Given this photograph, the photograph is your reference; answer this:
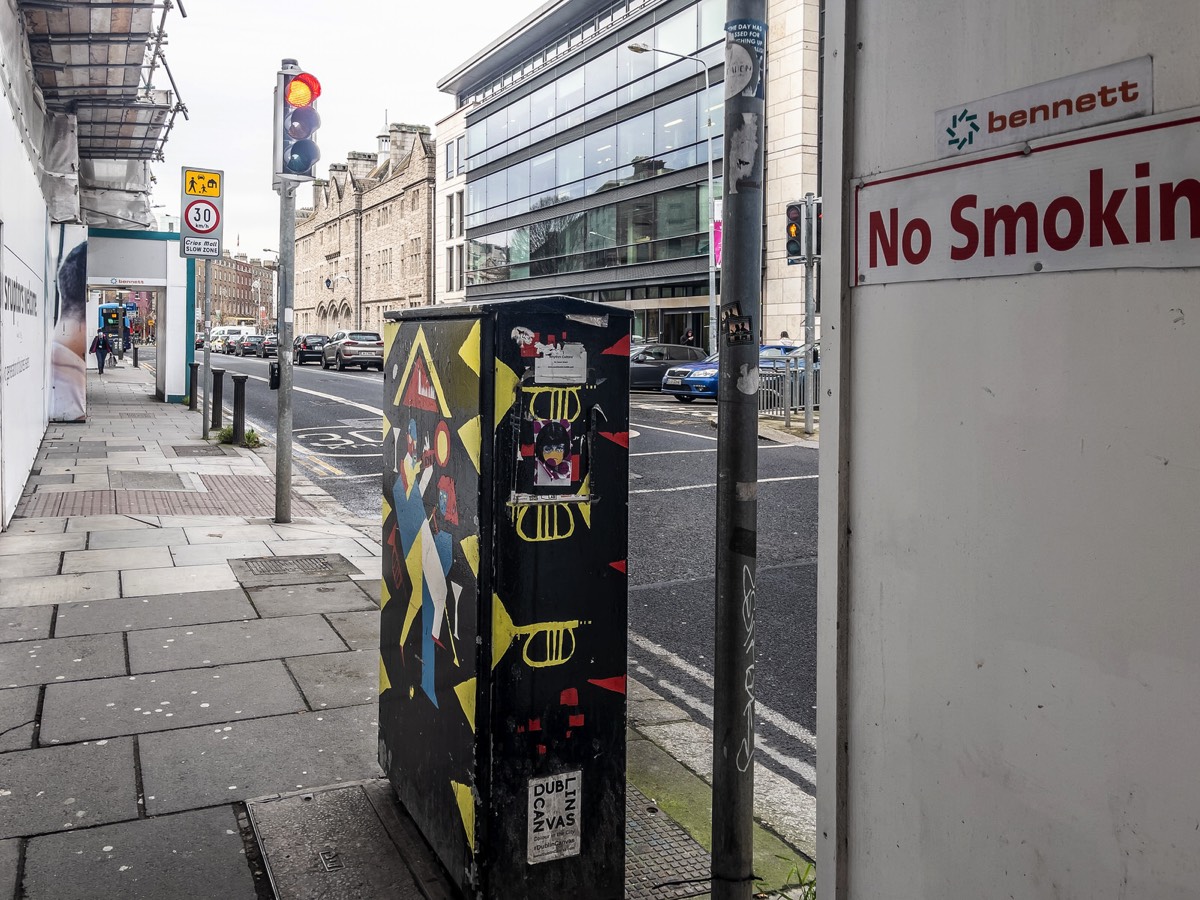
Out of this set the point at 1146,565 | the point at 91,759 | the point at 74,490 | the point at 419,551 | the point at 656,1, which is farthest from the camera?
the point at 656,1

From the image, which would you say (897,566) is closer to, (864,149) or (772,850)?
(864,149)

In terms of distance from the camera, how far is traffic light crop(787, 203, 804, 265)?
15945mm

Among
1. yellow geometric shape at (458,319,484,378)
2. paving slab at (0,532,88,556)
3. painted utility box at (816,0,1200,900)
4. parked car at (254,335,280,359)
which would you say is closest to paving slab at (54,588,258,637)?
paving slab at (0,532,88,556)

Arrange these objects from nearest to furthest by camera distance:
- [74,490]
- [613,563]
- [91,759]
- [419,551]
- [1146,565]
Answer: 1. [1146,565]
2. [613,563]
3. [419,551]
4. [91,759]
5. [74,490]

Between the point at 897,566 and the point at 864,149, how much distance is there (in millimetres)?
842

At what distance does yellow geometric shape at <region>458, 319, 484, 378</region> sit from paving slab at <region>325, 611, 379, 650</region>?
2.93m

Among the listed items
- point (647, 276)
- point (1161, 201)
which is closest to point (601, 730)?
point (1161, 201)

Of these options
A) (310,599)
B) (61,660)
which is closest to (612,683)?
(61,660)

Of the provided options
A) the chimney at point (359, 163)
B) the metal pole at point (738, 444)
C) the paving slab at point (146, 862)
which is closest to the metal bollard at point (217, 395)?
the paving slab at point (146, 862)

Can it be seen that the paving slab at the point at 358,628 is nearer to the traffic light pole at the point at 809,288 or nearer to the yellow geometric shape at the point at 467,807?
the yellow geometric shape at the point at 467,807

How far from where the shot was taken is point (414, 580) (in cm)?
333

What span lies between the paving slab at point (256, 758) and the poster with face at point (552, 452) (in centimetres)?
165

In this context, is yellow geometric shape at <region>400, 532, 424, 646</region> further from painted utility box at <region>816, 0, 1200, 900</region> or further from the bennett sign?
the bennett sign

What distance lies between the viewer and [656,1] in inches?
1432
